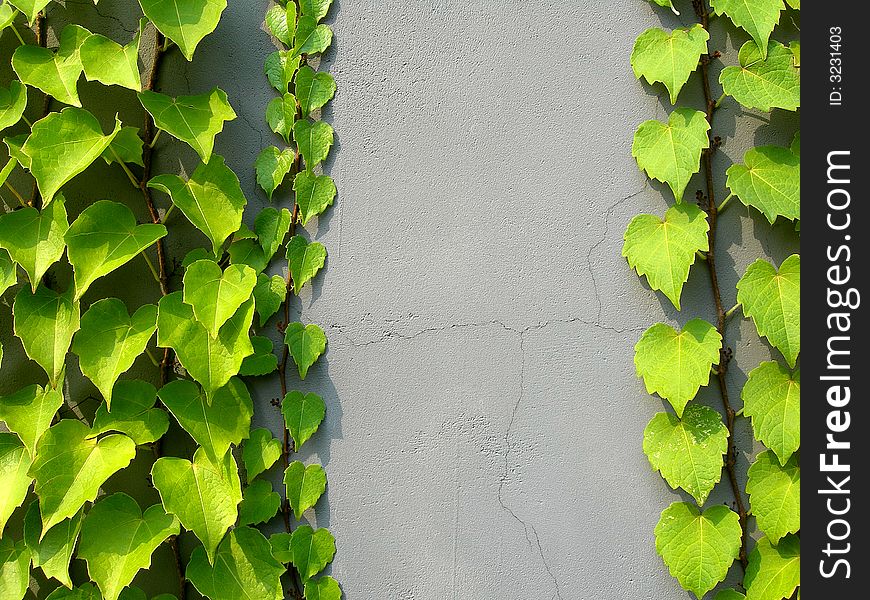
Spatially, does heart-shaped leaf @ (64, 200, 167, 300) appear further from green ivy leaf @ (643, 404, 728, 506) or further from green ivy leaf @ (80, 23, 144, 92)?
green ivy leaf @ (643, 404, 728, 506)

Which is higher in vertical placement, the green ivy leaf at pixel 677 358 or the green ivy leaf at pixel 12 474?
the green ivy leaf at pixel 677 358

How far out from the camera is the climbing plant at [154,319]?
1239mm

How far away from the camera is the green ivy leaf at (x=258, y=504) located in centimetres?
137

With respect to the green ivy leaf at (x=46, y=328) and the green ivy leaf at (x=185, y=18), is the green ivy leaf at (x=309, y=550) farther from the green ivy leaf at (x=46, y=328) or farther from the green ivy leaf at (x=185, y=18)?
the green ivy leaf at (x=185, y=18)

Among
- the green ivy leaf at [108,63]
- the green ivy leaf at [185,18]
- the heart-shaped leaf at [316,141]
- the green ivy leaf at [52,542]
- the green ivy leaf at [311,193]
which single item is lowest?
the green ivy leaf at [52,542]

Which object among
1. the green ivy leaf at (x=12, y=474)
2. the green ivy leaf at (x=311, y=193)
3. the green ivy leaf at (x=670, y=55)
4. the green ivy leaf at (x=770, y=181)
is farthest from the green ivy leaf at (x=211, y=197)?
the green ivy leaf at (x=770, y=181)

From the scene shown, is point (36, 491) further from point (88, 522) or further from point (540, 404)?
point (540, 404)

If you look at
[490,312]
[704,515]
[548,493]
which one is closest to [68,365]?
[490,312]

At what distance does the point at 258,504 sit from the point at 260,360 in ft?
0.89

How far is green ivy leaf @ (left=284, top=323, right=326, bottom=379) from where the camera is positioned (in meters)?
1.38

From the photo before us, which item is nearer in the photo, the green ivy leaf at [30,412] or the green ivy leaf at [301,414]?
the green ivy leaf at [30,412]

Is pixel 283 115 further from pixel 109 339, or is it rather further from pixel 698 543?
pixel 698 543

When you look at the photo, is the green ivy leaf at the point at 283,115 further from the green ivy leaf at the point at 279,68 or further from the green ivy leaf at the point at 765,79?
the green ivy leaf at the point at 765,79

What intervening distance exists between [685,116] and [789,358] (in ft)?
1.54
